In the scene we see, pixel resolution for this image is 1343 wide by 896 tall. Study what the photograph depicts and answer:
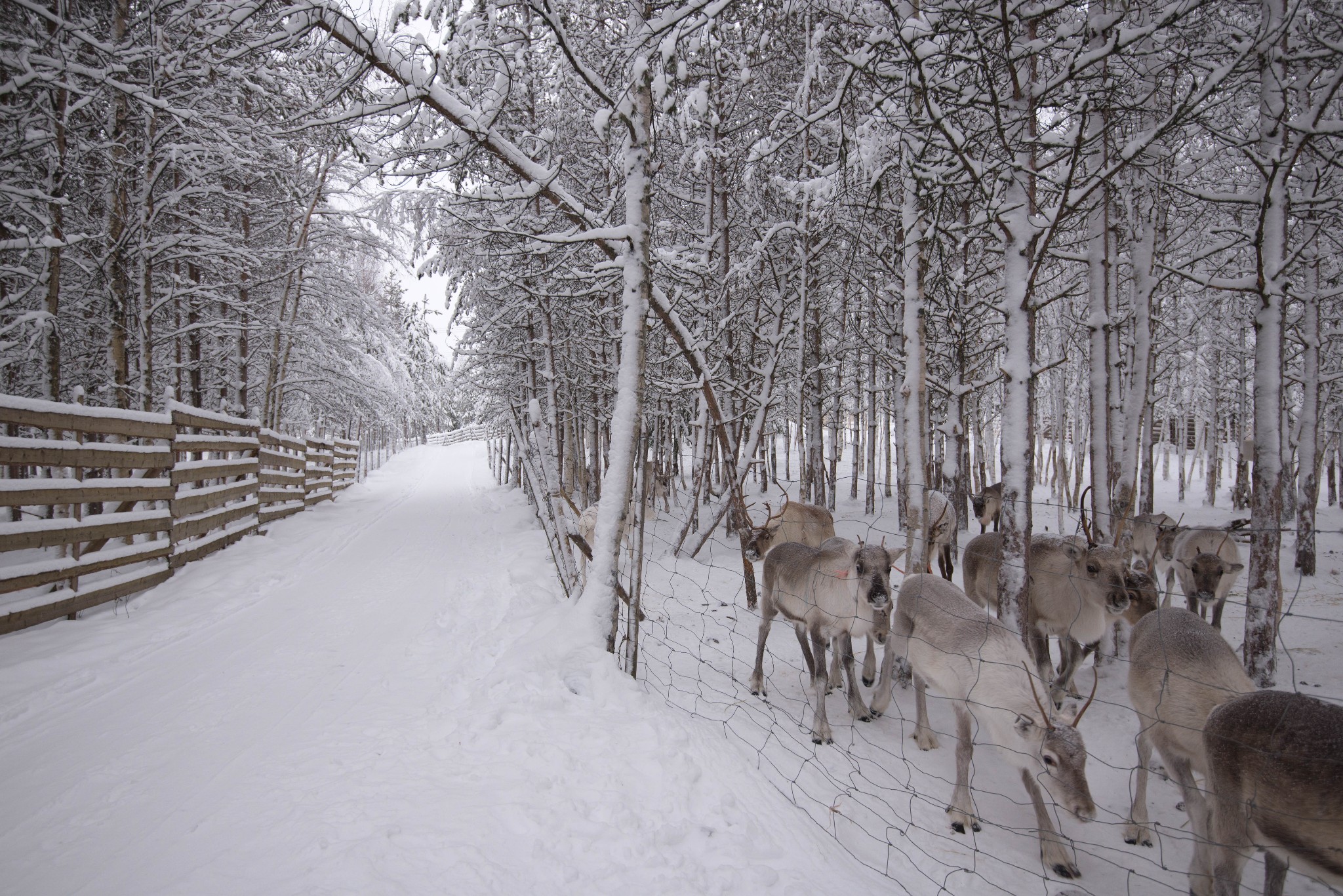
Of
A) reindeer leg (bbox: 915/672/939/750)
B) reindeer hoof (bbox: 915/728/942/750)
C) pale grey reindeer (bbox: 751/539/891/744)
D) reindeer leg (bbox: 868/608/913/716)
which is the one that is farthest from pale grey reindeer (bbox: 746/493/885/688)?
reindeer hoof (bbox: 915/728/942/750)

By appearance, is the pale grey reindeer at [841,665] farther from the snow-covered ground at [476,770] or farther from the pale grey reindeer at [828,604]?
the snow-covered ground at [476,770]

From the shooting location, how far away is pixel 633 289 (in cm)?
441

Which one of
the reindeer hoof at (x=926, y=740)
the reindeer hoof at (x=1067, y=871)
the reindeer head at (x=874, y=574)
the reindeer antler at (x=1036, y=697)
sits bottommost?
the reindeer hoof at (x=1067, y=871)

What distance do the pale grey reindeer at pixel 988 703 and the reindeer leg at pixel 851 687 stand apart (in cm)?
46

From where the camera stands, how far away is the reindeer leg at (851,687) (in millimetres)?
4680

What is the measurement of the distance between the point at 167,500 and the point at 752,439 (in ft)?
27.1

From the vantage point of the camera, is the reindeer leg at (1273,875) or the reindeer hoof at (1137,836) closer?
the reindeer leg at (1273,875)

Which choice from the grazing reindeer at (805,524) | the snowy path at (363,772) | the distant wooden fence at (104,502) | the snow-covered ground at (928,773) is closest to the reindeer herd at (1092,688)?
the snow-covered ground at (928,773)

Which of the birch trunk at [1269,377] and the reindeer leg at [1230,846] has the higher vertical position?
the birch trunk at [1269,377]

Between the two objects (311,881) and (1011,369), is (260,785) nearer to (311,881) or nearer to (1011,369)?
(311,881)

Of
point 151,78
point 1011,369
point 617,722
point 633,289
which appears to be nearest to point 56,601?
point 617,722

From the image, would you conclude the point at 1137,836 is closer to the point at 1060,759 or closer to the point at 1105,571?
the point at 1060,759

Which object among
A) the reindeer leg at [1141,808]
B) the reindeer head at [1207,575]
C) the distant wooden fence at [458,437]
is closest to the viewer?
the reindeer leg at [1141,808]

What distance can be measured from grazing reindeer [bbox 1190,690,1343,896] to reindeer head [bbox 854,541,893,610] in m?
1.77
